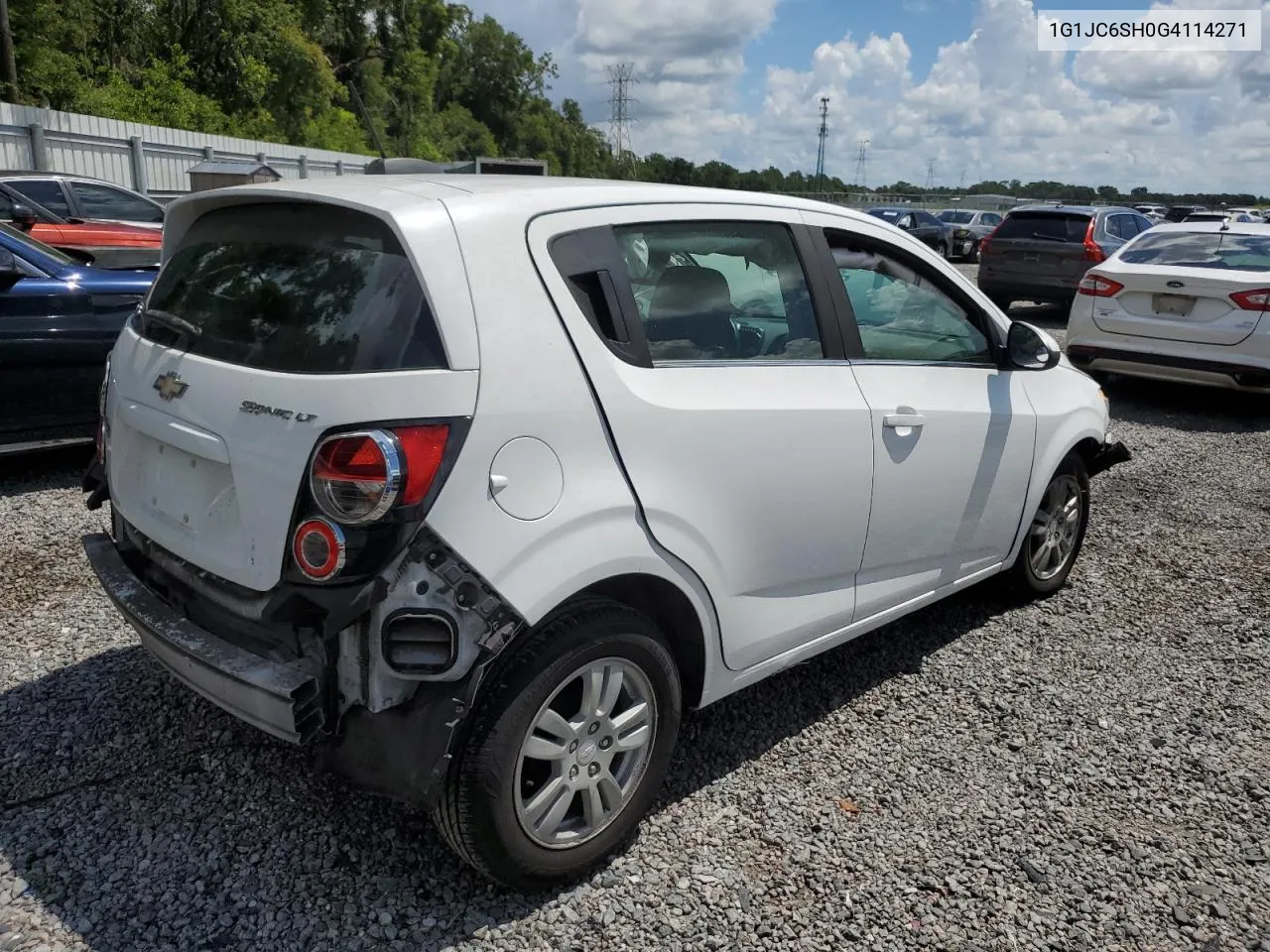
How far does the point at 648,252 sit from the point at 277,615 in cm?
139

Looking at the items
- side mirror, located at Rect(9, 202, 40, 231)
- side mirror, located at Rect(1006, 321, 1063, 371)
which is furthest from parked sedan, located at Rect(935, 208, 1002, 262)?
side mirror, located at Rect(1006, 321, 1063, 371)

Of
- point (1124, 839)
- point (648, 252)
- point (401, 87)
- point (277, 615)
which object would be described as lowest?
point (1124, 839)

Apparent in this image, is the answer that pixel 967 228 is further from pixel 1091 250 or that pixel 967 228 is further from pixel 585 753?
pixel 585 753

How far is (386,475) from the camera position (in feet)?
7.18

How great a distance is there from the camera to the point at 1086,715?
145 inches

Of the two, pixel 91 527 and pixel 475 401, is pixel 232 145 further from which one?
pixel 475 401

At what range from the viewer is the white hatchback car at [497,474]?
226cm

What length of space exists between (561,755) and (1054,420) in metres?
2.73

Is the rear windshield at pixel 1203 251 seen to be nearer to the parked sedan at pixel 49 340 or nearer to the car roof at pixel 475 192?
the car roof at pixel 475 192

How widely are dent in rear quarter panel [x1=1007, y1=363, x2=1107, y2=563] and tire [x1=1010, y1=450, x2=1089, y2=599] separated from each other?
5.1 inches

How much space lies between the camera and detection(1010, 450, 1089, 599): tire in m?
4.43

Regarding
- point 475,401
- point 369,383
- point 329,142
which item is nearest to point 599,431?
point 475,401

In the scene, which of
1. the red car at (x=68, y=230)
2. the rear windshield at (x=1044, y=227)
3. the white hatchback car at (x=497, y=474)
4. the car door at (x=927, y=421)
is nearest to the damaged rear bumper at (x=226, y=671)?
the white hatchback car at (x=497, y=474)

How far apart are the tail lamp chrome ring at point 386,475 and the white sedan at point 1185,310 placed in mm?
8066
